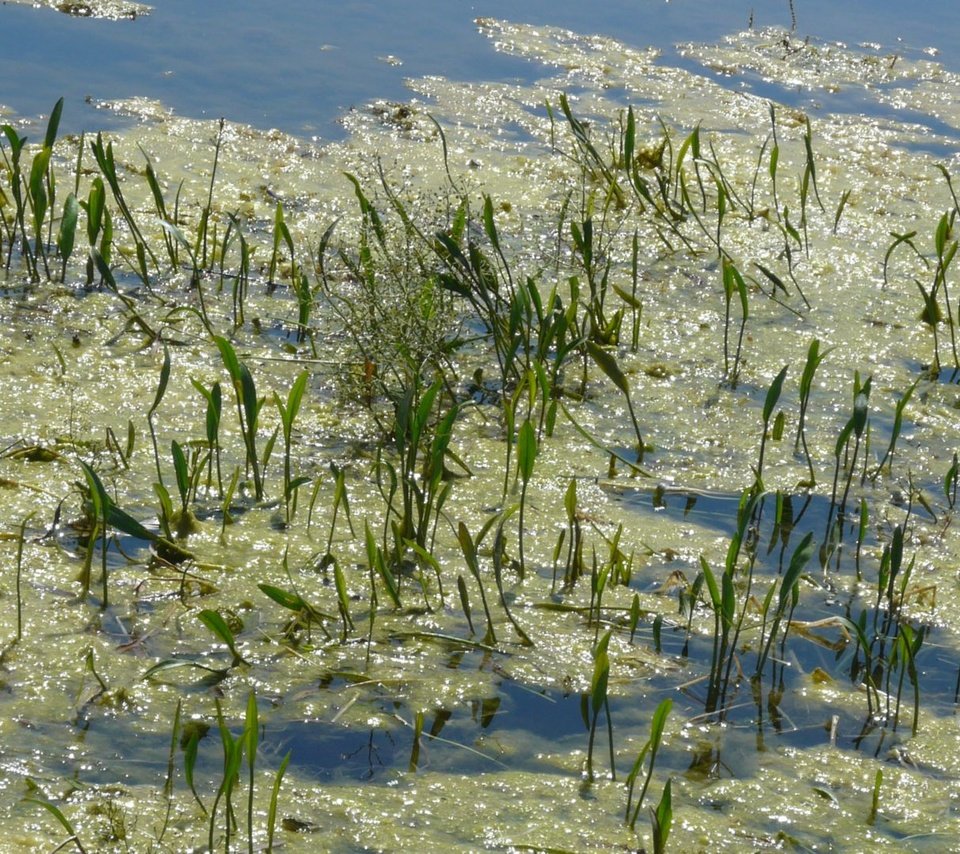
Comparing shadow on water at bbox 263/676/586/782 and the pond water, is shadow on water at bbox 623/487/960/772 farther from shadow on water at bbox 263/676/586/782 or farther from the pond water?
the pond water

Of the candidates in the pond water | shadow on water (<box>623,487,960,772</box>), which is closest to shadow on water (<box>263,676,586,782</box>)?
shadow on water (<box>623,487,960,772</box>)

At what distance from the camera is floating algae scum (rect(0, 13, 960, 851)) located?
6.93 ft

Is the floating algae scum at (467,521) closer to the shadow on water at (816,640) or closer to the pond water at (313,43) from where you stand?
the shadow on water at (816,640)

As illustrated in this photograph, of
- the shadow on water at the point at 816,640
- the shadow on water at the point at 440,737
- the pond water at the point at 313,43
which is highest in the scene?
the pond water at the point at 313,43

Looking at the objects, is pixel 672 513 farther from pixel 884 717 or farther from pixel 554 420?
pixel 884 717

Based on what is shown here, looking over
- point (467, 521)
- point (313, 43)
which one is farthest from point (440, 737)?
point (313, 43)

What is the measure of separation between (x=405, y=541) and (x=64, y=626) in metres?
0.62

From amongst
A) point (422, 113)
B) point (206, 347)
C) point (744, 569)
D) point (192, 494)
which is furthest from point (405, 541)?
point (422, 113)

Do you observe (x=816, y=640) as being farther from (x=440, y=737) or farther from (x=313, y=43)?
(x=313, y=43)

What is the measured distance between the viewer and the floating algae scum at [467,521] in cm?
211

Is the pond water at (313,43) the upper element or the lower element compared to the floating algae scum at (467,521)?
upper

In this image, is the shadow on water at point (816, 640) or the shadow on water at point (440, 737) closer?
the shadow on water at point (440, 737)

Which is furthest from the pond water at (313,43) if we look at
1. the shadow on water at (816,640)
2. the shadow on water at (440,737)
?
the shadow on water at (440,737)

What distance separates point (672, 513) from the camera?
10.00 feet
